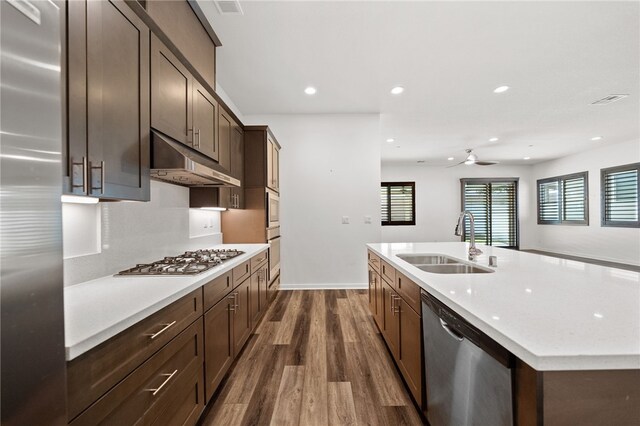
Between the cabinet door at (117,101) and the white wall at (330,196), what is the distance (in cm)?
301

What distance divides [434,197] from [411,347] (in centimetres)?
786

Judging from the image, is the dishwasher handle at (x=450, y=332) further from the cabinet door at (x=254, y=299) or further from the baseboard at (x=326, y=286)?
the baseboard at (x=326, y=286)

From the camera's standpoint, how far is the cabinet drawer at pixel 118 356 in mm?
770

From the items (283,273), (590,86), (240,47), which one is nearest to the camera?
(240,47)

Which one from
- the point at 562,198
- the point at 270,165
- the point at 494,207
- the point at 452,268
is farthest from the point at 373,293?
the point at 562,198

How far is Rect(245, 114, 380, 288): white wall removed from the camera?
14.5ft

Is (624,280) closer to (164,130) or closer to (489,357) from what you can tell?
(489,357)

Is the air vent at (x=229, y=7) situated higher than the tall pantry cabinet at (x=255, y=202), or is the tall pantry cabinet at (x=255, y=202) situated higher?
the air vent at (x=229, y=7)

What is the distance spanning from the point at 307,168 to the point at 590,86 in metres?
3.99

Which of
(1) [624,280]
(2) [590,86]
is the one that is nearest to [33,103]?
(1) [624,280]

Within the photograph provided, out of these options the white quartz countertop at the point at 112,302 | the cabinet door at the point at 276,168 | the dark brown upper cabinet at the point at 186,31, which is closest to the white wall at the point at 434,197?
the cabinet door at the point at 276,168

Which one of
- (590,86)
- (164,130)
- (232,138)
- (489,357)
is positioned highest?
(590,86)

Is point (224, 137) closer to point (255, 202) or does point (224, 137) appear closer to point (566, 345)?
point (255, 202)

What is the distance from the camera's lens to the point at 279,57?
114 inches
